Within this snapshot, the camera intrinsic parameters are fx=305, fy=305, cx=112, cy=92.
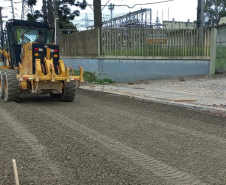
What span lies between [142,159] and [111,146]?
87 centimetres

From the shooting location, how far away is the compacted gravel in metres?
4.33

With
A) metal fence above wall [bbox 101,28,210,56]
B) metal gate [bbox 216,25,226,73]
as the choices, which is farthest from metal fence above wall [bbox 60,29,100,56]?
metal gate [bbox 216,25,226,73]

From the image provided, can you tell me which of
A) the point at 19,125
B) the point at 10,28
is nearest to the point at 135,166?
the point at 19,125

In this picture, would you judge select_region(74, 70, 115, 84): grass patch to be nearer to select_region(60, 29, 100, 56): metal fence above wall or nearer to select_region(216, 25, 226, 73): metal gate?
select_region(60, 29, 100, 56): metal fence above wall

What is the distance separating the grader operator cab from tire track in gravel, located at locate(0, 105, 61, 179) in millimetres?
2274

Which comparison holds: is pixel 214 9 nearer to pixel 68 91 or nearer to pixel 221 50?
pixel 221 50

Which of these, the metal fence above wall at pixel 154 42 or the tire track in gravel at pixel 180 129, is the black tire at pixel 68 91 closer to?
the tire track in gravel at pixel 180 129

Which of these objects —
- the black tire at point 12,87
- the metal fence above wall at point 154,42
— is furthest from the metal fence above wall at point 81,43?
the black tire at point 12,87

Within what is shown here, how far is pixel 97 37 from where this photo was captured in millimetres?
19672

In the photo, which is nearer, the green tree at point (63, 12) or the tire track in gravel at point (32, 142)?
the tire track in gravel at point (32, 142)

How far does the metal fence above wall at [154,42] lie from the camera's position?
1966cm

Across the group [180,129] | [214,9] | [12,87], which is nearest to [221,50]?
[12,87]

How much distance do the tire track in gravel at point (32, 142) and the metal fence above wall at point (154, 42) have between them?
12.1 metres

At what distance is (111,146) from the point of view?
18.8ft
